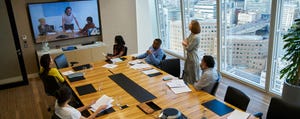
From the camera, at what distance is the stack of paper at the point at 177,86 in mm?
3378

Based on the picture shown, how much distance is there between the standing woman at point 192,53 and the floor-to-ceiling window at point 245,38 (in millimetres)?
1387

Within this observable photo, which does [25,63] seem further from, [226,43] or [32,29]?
[226,43]

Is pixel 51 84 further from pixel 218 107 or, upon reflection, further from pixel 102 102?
pixel 218 107

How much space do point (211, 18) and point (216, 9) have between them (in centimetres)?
46

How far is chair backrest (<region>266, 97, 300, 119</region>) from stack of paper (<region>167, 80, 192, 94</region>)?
105cm

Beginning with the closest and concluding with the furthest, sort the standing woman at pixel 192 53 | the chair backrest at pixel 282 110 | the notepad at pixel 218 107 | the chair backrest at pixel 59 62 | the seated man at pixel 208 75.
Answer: the chair backrest at pixel 282 110 → the notepad at pixel 218 107 → the seated man at pixel 208 75 → the standing woman at pixel 192 53 → the chair backrest at pixel 59 62

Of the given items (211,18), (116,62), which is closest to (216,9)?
(211,18)

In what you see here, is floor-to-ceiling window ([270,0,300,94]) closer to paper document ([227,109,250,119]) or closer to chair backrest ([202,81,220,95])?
chair backrest ([202,81,220,95])

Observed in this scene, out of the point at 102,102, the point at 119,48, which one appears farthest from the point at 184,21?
the point at 102,102

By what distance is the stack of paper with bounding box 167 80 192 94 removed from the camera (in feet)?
11.1

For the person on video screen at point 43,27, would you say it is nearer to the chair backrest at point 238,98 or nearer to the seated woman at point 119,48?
the seated woman at point 119,48

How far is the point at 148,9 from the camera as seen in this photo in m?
7.52

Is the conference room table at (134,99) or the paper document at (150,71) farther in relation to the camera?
the paper document at (150,71)

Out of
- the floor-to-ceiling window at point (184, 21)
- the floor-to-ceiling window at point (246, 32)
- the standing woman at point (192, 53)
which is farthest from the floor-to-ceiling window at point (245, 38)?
the standing woman at point (192, 53)
